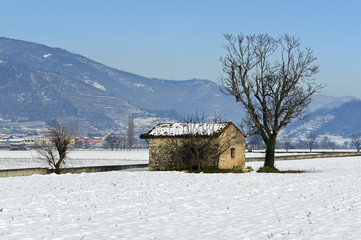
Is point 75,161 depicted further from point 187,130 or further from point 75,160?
point 187,130

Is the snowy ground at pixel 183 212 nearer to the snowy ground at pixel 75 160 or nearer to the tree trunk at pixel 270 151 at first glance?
the tree trunk at pixel 270 151

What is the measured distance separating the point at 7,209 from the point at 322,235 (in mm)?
13868

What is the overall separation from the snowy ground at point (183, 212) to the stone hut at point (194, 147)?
17.9 meters

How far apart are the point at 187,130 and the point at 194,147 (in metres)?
2.77

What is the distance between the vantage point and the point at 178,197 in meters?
28.1

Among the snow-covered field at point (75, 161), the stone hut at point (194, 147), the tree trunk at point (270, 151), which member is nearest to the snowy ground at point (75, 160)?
the snow-covered field at point (75, 161)

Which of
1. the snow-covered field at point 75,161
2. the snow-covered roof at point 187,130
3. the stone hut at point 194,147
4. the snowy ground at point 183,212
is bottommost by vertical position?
the snowy ground at point 183,212

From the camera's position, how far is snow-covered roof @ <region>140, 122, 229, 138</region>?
53.0 metres

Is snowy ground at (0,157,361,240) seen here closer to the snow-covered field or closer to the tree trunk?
the tree trunk

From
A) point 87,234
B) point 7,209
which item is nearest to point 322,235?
point 87,234

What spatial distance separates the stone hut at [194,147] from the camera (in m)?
52.0

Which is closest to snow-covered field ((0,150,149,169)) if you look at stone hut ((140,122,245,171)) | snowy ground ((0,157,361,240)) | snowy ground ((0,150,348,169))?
snowy ground ((0,150,348,169))

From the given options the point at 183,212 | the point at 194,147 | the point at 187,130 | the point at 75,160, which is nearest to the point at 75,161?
the point at 75,160

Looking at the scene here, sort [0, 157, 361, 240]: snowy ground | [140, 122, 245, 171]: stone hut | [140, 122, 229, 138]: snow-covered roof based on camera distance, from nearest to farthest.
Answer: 1. [0, 157, 361, 240]: snowy ground
2. [140, 122, 245, 171]: stone hut
3. [140, 122, 229, 138]: snow-covered roof
